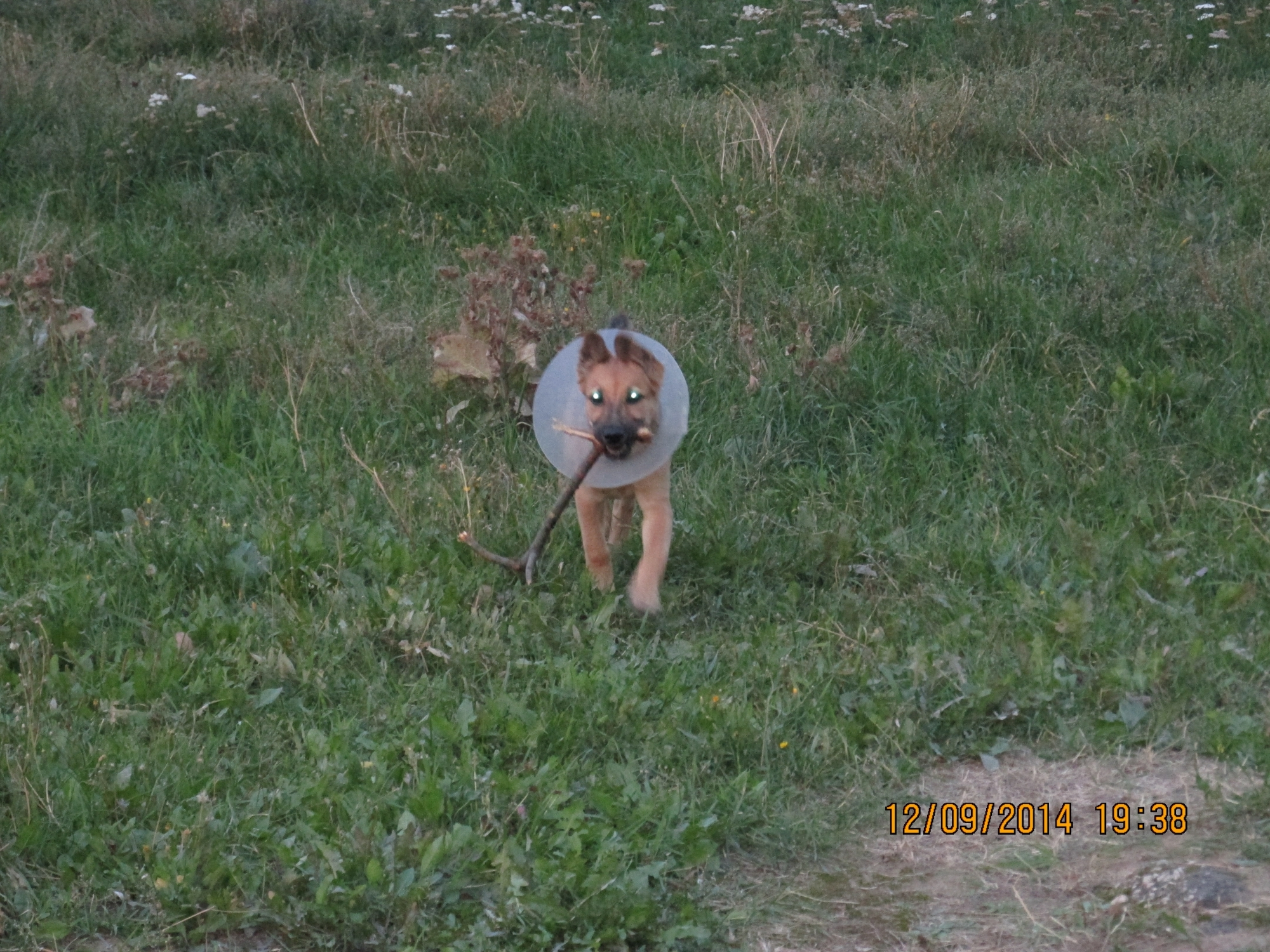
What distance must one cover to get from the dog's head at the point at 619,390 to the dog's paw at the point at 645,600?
0.49 metres

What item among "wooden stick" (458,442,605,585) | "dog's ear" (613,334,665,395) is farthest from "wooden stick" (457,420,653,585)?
"dog's ear" (613,334,665,395)

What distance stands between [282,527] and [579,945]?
7.79 feet

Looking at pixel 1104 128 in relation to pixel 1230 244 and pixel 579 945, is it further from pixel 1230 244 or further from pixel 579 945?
pixel 579 945

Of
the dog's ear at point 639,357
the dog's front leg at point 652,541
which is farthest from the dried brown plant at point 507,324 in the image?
the dog's ear at point 639,357

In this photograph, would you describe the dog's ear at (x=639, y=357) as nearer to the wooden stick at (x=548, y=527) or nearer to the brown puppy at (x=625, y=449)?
the brown puppy at (x=625, y=449)

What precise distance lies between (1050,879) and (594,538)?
2.00 meters

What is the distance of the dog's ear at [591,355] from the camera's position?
472 centimetres

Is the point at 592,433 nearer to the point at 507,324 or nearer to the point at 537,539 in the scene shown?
the point at 537,539

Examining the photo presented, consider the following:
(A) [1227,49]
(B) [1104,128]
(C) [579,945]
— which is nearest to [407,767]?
(C) [579,945]

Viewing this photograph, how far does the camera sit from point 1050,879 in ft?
12.0
